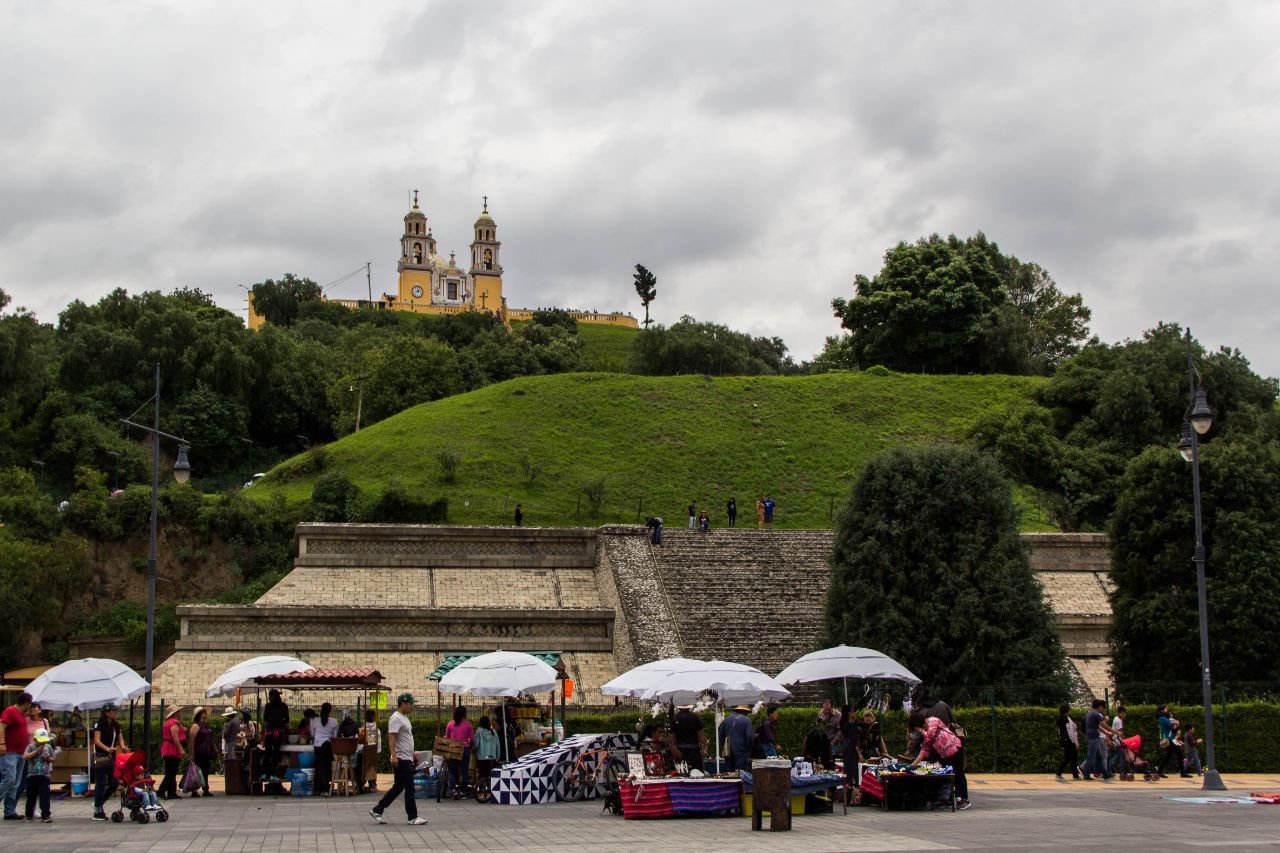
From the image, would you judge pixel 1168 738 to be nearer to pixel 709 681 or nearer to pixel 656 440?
pixel 709 681

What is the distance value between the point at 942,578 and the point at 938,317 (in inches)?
1698

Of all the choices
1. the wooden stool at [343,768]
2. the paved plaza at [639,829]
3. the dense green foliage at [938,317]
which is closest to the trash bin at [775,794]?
the paved plaza at [639,829]

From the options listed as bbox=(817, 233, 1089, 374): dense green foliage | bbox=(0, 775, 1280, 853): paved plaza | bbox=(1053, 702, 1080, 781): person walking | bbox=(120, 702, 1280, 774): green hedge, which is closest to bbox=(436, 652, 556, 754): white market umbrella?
Answer: bbox=(0, 775, 1280, 853): paved plaza

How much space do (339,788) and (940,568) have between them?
14392 millimetres

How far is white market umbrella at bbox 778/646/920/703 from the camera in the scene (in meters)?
21.8

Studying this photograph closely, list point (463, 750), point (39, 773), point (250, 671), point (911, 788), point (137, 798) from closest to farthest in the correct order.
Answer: point (39, 773)
point (137, 798)
point (911, 788)
point (463, 750)
point (250, 671)

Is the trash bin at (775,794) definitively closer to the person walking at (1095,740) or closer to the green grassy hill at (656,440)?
the person walking at (1095,740)

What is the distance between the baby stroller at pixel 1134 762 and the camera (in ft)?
81.1

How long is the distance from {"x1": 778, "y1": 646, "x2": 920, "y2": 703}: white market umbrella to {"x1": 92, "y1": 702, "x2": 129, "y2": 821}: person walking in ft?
34.1

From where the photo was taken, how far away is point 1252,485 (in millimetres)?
31969

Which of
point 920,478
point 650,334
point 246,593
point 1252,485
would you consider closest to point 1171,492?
point 1252,485

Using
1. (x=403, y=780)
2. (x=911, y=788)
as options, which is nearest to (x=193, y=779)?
(x=403, y=780)

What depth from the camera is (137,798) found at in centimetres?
1750

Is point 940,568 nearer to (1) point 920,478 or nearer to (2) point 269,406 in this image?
(1) point 920,478
